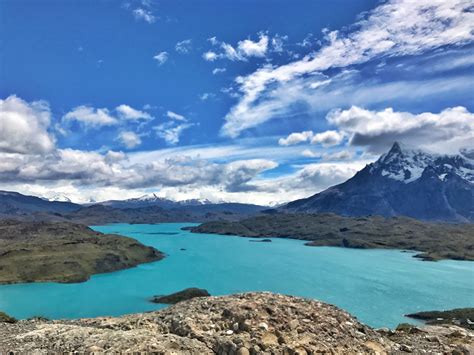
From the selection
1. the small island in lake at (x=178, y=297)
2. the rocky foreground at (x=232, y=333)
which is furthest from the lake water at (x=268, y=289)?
the rocky foreground at (x=232, y=333)

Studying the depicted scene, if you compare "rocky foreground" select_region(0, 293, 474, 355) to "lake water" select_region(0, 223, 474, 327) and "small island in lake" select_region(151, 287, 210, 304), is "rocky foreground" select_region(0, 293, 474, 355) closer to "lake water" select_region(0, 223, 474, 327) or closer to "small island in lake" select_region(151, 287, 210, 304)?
"lake water" select_region(0, 223, 474, 327)

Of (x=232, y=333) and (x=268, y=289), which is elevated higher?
(x=232, y=333)

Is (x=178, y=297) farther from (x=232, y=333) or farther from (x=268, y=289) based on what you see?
(x=232, y=333)

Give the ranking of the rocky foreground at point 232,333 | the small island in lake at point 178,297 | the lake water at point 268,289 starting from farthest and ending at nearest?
the small island in lake at point 178,297
the lake water at point 268,289
the rocky foreground at point 232,333

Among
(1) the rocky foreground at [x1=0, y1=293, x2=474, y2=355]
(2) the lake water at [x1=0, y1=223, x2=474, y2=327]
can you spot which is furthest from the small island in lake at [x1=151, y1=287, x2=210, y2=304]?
(1) the rocky foreground at [x1=0, y1=293, x2=474, y2=355]

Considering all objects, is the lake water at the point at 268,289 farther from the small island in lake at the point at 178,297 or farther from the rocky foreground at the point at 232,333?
the rocky foreground at the point at 232,333

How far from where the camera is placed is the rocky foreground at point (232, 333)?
23536 mm

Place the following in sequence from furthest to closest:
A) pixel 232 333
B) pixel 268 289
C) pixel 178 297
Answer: pixel 268 289
pixel 178 297
pixel 232 333

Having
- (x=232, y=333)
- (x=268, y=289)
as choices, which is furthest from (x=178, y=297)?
(x=232, y=333)

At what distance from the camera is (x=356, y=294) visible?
453 ft

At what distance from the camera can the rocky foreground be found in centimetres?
2354

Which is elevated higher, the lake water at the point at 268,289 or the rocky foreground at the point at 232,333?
the rocky foreground at the point at 232,333

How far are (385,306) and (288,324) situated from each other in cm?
10635

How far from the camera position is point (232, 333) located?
2516 cm
